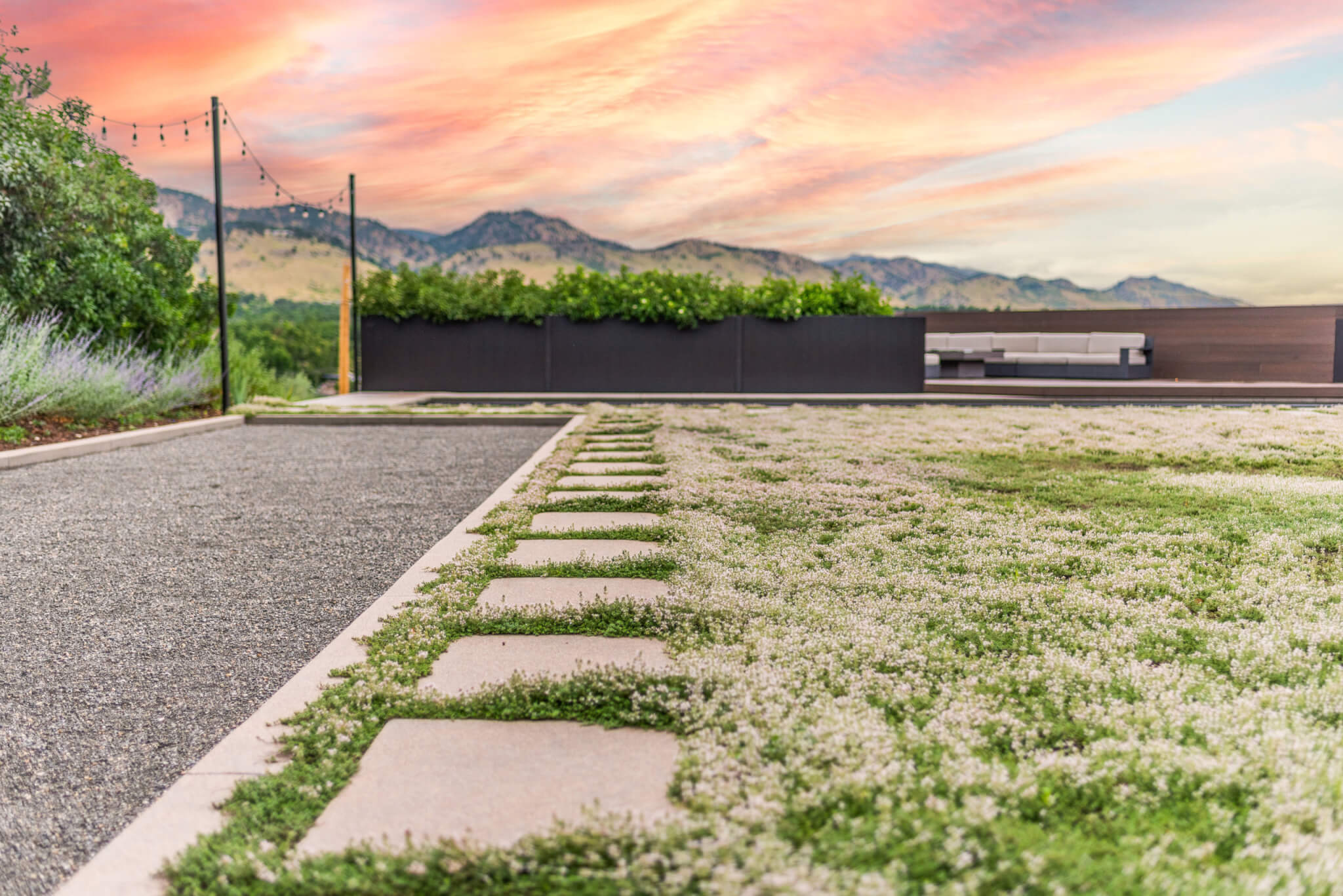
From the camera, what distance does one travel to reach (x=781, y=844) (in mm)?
1181

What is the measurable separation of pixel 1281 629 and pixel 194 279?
15.7 m

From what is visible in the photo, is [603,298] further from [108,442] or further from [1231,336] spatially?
[1231,336]

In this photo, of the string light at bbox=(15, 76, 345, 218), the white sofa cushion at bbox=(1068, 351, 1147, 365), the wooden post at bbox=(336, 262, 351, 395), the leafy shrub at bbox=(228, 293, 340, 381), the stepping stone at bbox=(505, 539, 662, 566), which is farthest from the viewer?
the leafy shrub at bbox=(228, 293, 340, 381)

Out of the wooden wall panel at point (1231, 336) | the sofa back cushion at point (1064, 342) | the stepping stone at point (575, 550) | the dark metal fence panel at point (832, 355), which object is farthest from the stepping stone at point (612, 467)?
the sofa back cushion at point (1064, 342)

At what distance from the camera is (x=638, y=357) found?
14781 millimetres

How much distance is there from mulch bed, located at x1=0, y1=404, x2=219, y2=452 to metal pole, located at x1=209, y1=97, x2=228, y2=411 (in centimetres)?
115

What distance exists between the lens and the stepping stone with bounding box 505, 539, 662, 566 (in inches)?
122

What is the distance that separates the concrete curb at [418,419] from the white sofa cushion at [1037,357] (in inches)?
490

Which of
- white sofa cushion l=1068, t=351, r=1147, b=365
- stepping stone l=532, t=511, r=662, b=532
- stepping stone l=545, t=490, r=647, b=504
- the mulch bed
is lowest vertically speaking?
stepping stone l=532, t=511, r=662, b=532

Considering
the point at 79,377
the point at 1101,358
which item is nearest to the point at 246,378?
the point at 79,377

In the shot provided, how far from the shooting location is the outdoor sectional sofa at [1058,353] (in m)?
17.0

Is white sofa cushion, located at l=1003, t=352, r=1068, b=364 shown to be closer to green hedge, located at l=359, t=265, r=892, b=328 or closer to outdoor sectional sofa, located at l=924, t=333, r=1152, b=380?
outdoor sectional sofa, located at l=924, t=333, r=1152, b=380

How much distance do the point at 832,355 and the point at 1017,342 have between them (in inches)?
252

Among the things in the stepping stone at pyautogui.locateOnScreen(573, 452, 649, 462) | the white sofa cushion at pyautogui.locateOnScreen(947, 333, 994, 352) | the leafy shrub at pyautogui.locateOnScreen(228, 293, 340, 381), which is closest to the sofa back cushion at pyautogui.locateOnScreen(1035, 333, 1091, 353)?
the white sofa cushion at pyautogui.locateOnScreen(947, 333, 994, 352)
